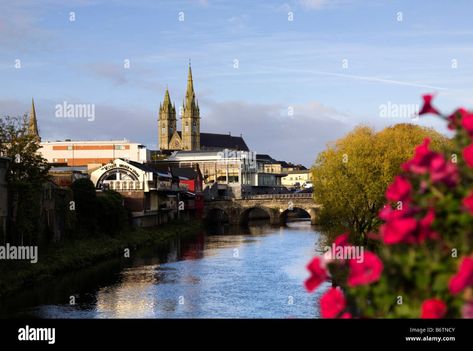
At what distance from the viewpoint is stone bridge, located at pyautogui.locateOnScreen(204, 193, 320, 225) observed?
105250 mm

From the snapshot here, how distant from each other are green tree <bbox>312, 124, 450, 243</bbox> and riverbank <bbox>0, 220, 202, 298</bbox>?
55.2 ft

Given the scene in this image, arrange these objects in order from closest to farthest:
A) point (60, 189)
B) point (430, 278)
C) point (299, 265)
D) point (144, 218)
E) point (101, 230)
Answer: point (430, 278), point (299, 265), point (60, 189), point (101, 230), point (144, 218)

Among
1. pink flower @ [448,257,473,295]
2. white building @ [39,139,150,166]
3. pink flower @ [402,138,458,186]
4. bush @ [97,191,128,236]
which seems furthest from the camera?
white building @ [39,139,150,166]

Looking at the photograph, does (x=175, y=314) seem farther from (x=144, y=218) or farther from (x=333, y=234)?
(x=144, y=218)

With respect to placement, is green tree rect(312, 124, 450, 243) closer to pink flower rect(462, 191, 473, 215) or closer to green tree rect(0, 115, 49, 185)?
green tree rect(0, 115, 49, 185)

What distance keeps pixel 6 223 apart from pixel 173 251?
23.8m

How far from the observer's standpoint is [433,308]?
17.3 ft

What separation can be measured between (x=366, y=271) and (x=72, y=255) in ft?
148

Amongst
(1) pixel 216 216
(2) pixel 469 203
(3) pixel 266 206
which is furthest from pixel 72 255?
(1) pixel 216 216

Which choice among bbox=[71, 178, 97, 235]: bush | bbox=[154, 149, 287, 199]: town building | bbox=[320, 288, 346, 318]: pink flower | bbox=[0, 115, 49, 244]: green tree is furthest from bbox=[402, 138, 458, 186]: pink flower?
bbox=[154, 149, 287, 199]: town building

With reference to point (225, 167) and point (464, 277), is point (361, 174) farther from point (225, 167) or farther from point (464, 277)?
point (225, 167)

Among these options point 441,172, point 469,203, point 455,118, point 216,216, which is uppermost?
point 455,118
